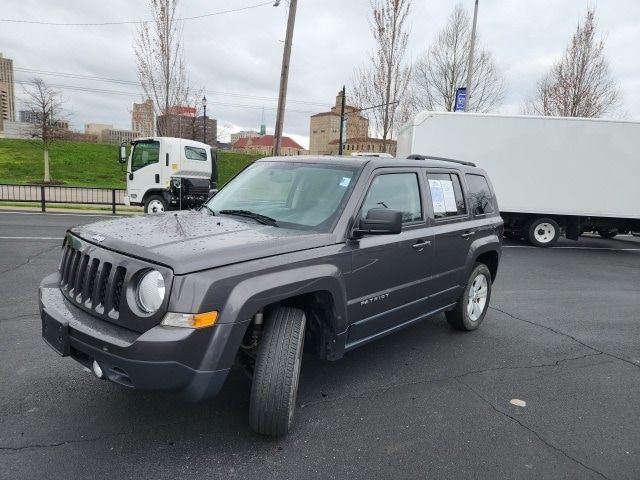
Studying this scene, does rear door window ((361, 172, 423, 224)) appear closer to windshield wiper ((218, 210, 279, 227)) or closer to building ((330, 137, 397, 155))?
windshield wiper ((218, 210, 279, 227))

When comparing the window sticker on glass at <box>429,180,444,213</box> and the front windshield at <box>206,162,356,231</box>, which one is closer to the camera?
the front windshield at <box>206,162,356,231</box>

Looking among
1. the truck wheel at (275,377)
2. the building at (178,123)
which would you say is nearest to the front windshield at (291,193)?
the truck wheel at (275,377)

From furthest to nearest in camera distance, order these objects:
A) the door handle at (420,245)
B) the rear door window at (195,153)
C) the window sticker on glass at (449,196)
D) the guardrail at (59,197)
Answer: the guardrail at (59,197)
the rear door window at (195,153)
the window sticker on glass at (449,196)
the door handle at (420,245)

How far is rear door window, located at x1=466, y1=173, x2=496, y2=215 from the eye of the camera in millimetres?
5000

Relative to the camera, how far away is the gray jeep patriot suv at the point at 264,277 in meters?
2.45

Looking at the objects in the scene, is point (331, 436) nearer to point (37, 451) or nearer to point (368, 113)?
point (37, 451)

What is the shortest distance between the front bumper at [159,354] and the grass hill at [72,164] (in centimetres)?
3186

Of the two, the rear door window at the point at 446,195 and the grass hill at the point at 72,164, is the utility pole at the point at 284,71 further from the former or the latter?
the grass hill at the point at 72,164

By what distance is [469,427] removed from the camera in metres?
3.20

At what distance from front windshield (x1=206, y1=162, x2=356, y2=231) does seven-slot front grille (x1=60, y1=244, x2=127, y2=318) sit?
3.93 ft

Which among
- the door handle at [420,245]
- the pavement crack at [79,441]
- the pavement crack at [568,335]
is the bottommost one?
the pavement crack at [79,441]

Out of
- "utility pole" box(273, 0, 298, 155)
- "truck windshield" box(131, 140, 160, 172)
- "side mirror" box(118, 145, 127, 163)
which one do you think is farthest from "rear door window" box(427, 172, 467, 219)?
"side mirror" box(118, 145, 127, 163)

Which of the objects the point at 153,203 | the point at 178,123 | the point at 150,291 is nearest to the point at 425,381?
the point at 150,291

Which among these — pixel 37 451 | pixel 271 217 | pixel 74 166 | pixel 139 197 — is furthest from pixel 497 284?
pixel 74 166
